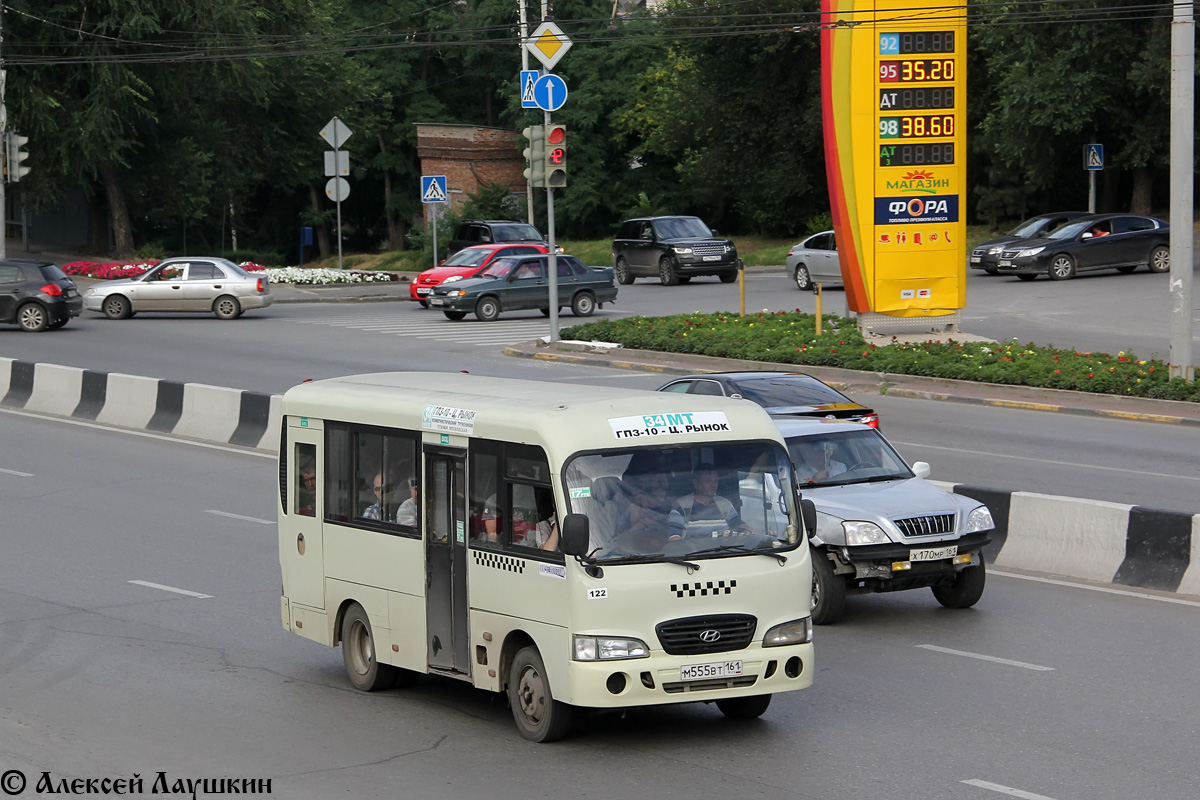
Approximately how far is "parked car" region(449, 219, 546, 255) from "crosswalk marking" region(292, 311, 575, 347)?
924 cm

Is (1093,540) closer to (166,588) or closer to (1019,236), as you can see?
(166,588)

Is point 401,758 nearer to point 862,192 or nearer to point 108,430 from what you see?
point 108,430

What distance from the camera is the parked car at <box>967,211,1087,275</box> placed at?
44188 millimetres

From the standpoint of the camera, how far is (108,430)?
23266 millimetres

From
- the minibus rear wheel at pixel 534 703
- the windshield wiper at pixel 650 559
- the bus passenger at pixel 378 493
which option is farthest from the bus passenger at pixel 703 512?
the bus passenger at pixel 378 493

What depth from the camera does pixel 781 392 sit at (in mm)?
16672

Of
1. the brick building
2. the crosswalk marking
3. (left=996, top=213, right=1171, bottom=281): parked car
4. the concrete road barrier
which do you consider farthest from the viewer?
the brick building

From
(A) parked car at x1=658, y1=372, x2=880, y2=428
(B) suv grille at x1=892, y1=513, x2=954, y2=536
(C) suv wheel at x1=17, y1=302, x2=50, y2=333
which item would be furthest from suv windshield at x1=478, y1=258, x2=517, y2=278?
(B) suv grille at x1=892, y1=513, x2=954, y2=536

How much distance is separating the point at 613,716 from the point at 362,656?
1.85 metres

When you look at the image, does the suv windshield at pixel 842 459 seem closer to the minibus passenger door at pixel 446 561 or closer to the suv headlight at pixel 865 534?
the suv headlight at pixel 865 534

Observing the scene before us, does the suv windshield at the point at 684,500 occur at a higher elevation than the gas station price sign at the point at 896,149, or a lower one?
lower

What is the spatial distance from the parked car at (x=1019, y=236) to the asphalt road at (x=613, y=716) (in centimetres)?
3261

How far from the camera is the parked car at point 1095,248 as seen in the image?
42.7 meters

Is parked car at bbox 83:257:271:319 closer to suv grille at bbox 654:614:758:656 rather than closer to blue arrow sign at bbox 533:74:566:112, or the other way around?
blue arrow sign at bbox 533:74:566:112
